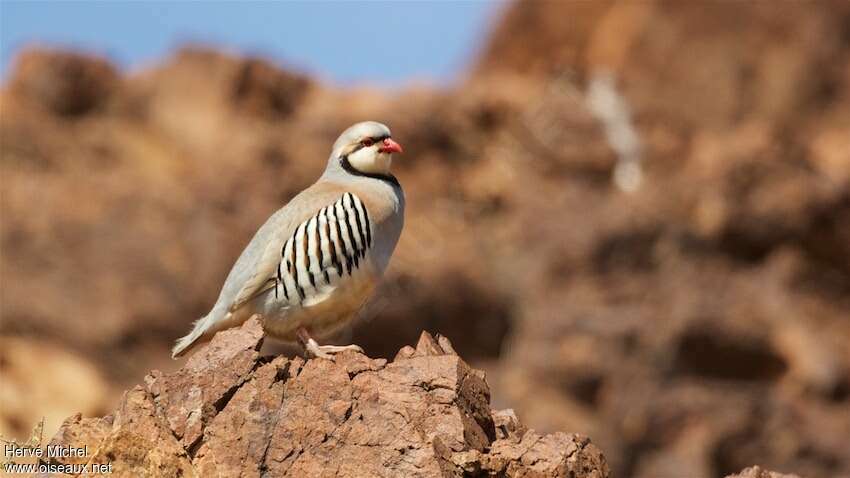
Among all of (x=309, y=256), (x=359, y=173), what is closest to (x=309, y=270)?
(x=309, y=256)

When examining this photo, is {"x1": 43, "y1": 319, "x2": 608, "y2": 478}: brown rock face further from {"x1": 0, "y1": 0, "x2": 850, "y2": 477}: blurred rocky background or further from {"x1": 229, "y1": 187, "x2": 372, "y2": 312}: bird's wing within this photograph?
{"x1": 0, "y1": 0, "x2": 850, "y2": 477}: blurred rocky background

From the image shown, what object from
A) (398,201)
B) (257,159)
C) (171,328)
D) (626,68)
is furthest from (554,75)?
(398,201)

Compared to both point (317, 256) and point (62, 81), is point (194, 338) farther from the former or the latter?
point (62, 81)

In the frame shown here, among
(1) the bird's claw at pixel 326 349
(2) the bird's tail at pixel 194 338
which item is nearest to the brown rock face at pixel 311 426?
(1) the bird's claw at pixel 326 349

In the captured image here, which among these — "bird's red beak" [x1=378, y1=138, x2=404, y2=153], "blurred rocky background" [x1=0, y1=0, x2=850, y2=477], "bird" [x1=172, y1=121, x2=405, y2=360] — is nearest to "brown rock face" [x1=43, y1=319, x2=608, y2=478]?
"bird" [x1=172, y1=121, x2=405, y2=360]

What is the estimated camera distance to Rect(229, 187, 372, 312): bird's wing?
763 centimetres

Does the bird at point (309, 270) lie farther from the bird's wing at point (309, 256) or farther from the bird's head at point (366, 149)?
the bird's head at point (366, 149)

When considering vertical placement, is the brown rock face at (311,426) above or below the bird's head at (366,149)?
below

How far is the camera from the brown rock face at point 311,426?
19.0 ft

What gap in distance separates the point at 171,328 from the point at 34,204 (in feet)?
7.33

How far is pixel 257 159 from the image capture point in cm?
1741

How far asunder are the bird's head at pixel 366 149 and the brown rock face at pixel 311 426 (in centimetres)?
222

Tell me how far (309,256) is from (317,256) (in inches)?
1.8

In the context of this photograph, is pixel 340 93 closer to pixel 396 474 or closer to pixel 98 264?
pixel 98 264
